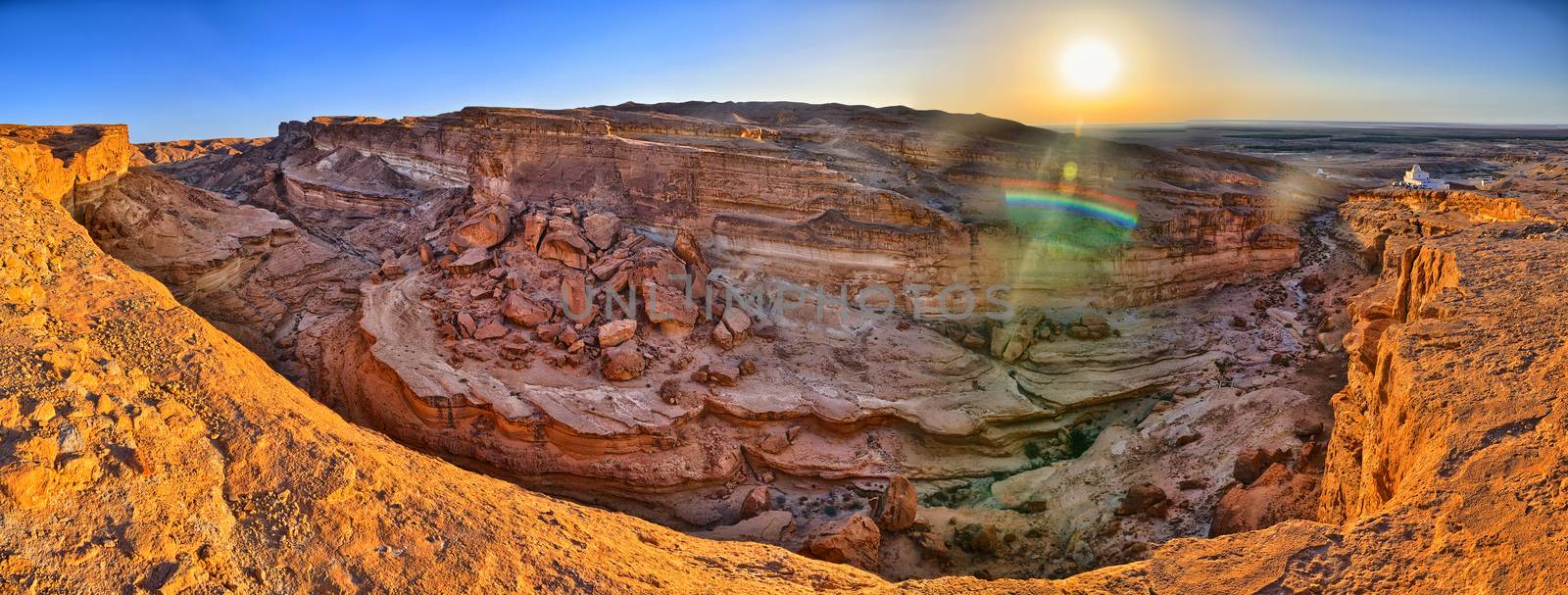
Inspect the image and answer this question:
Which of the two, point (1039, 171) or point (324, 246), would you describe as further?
point (1039, 171)

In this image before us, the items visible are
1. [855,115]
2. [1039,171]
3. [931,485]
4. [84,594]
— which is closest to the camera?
[84,594]

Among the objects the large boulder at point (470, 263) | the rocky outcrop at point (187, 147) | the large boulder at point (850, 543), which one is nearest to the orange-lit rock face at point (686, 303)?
the large boulder at point (470, 263)

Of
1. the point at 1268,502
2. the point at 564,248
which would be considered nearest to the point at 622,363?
the point at 564,248

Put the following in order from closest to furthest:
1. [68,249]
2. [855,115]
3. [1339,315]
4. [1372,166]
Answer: [68,249] < [1339,315] < [855,115] < [1372,166]

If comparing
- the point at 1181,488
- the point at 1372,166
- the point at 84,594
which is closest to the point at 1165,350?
the point at 1181,488

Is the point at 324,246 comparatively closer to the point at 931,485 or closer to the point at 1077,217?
the point at 931,485

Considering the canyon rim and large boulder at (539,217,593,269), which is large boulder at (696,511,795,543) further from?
large boulder at (539,217,593,269)

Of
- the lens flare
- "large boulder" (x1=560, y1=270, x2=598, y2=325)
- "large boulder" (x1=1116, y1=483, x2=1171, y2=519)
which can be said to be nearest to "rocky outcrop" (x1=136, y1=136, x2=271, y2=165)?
"large boulder" (x1=560, y1=270, x2=598, y2=325)
